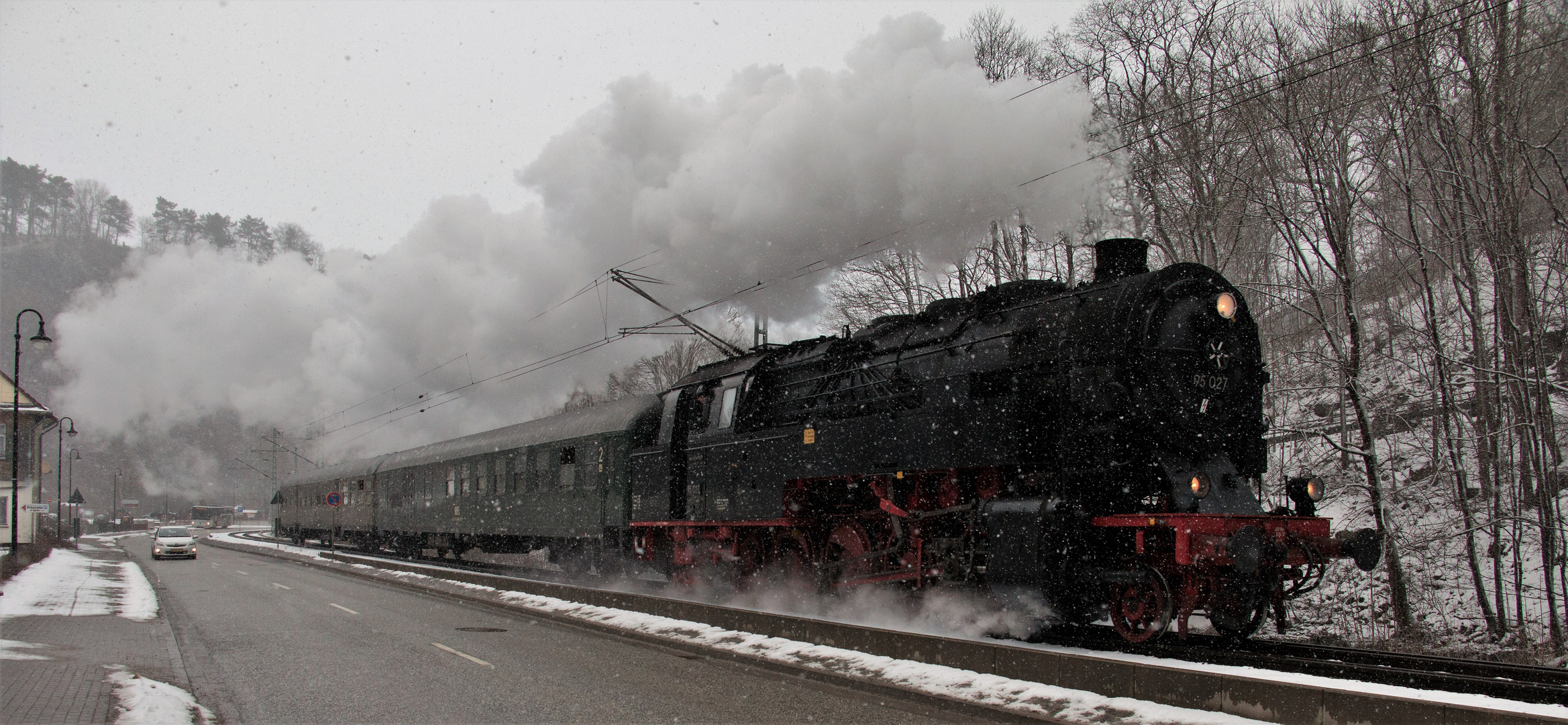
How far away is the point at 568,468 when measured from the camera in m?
17.8

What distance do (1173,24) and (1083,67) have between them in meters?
2.17

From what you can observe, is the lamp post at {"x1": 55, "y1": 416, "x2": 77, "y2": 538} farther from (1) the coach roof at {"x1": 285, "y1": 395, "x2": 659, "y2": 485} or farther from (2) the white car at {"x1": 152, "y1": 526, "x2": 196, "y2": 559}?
(1) the coach roof at {"x1": 285, "y1": 395, "x2": 659, "y2": 485}

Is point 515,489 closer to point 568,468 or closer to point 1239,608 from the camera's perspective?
point 568,468

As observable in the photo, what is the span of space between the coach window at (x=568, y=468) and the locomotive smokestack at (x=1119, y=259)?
1129 centimetres

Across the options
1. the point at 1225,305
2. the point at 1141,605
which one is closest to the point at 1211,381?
the point at 1225,305

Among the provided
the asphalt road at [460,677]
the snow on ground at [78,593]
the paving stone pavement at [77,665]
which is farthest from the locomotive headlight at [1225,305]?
the snow on ground at [78,593]

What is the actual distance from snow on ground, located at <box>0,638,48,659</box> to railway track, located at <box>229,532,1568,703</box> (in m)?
7.00

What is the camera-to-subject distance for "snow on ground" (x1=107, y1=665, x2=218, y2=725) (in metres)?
5.72

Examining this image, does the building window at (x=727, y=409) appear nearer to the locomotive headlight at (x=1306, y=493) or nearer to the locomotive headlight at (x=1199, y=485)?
the locomotive headlight at (x=1199, y=485)

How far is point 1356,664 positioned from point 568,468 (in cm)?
1355

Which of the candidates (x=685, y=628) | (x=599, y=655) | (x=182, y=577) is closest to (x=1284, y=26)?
(x=685, y=628)

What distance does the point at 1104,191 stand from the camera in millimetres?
16156

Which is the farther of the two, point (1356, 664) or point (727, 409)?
point (727, 409)

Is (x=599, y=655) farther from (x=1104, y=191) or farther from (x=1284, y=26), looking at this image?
(x=1284, y=26)
